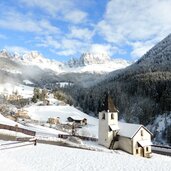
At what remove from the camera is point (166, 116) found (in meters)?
166

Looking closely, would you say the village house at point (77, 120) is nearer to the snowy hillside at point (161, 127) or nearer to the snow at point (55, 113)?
the snow at point (55, 113)

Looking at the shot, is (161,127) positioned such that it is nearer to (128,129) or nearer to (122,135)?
(128,129)

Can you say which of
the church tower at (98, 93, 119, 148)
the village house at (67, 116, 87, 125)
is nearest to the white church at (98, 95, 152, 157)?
the church tower at (98, 93, 119, 148)

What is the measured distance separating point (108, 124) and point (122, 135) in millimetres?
3434

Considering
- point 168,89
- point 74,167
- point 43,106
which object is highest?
point 168,89

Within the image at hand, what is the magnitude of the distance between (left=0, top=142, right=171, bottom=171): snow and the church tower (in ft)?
75.7

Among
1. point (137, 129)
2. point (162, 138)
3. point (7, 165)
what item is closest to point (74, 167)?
point (7, 165)

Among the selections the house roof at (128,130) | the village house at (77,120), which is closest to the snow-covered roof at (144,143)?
the house roof at (128,130)

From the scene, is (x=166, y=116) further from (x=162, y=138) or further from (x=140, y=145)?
(x=140, y=145)

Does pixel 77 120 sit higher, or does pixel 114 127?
pixel 77 120

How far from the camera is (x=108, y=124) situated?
200 feet

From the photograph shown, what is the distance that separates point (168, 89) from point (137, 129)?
450ft

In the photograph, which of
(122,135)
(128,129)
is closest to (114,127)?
(122,135)

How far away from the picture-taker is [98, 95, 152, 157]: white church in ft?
191
